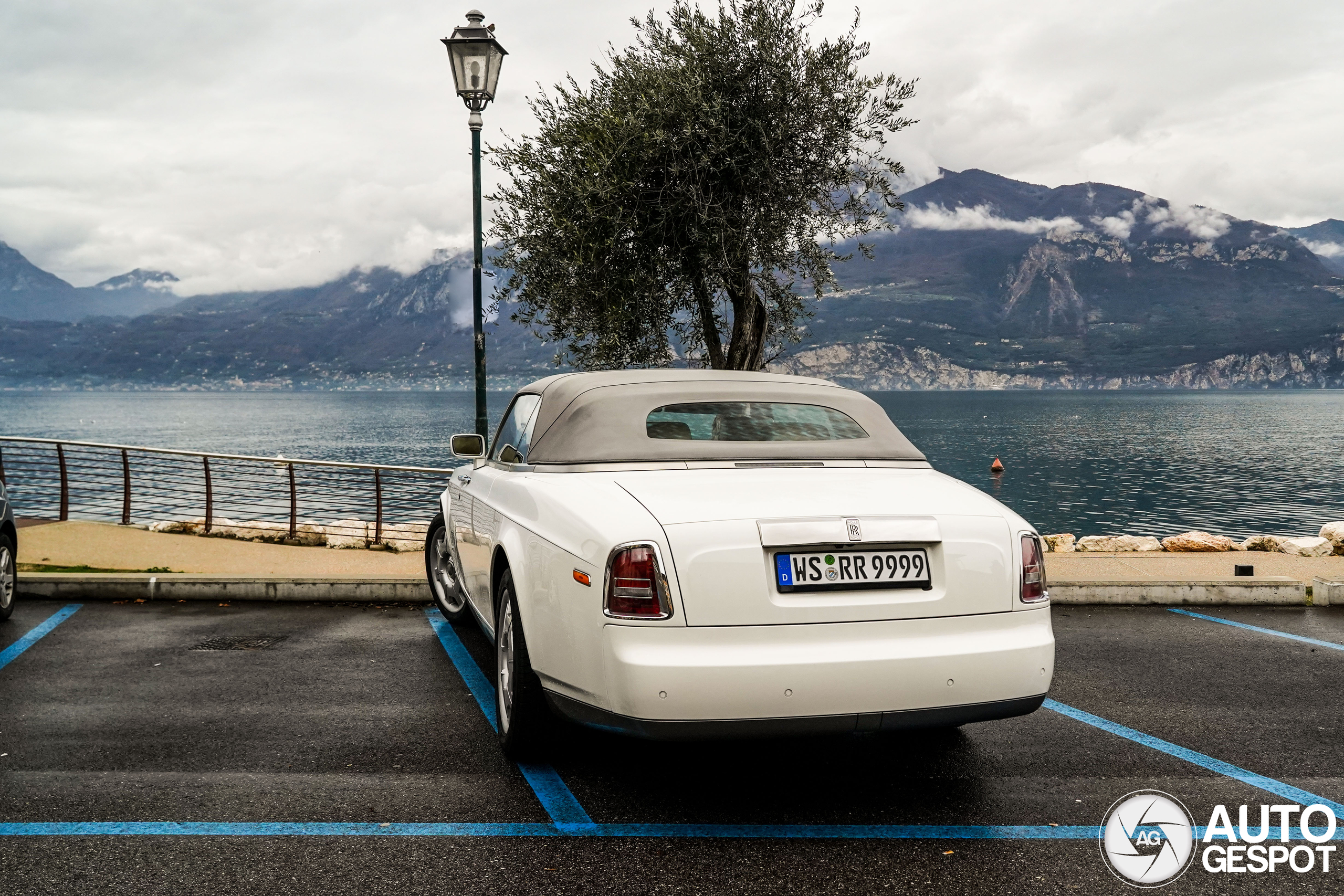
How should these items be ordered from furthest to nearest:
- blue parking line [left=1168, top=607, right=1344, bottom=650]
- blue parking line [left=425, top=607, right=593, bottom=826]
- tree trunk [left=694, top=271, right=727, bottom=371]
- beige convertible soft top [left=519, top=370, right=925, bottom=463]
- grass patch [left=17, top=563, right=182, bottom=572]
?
1. tree trunk [left=694, top=271, right=727, bottom=371]
2. grass patch [left=17, top=563, right=182, bottom=572]
3. blue parking line [left=1168, top=607, right=1344, bottom=650]
4. beige convertible soft top [left=519, top=370, right=925, bottom=463]
5. blue parking line [left=425, top=607, right=593, bottom=826]

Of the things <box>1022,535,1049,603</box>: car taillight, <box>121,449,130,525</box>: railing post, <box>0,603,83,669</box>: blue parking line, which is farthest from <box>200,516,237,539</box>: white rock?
<box>1022,535,1049,603</box>: car taillight

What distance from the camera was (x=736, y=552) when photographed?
3.39 metres

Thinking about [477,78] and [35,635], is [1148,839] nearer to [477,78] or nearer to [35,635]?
[35,635]

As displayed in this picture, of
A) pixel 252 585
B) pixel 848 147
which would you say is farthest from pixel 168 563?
pixel 848 147

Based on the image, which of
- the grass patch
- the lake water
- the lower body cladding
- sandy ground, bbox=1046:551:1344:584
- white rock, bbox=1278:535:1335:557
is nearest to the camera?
the lower body cladding

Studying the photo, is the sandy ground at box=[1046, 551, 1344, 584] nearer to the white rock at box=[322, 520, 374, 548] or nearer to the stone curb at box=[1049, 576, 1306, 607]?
the stone curb at box=[1049, 576, 1306, 607]

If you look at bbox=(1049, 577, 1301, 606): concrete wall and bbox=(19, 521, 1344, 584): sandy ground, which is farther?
bbox=(19, 521, 1344, 584): sandy ground

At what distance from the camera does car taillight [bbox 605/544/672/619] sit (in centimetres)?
336

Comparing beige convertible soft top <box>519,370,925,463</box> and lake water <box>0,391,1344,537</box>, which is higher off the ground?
beige convertible soft top <box>519,370,925,463</box>

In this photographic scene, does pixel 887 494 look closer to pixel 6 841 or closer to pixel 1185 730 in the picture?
pixel 1185 730

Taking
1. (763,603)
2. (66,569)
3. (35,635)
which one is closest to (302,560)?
(66,569)

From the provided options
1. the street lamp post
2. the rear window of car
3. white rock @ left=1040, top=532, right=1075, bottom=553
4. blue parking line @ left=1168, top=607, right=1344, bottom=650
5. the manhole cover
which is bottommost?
white rock @ left=1040, top=532, right=1075, bottom=553

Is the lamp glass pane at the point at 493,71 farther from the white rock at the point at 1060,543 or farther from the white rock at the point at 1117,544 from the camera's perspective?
the white rock at the point at 1117,544

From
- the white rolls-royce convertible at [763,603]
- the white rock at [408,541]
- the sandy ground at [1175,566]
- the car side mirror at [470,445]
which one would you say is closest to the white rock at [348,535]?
the white rock at [408,541]
